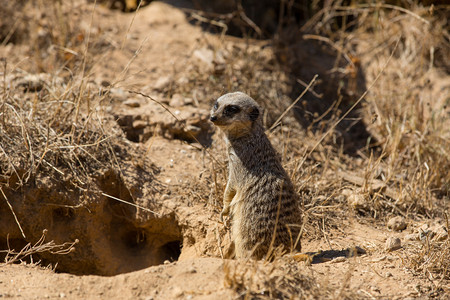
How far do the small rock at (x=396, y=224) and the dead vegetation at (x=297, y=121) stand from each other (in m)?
0.14

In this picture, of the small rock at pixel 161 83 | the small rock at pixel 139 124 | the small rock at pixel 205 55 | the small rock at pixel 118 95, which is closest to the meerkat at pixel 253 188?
the small rock at pixel 139 124

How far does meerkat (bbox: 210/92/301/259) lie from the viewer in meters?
3.26

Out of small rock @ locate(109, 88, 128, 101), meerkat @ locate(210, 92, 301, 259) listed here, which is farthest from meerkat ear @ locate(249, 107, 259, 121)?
small rock @ locate(109, 88, 128, 101)

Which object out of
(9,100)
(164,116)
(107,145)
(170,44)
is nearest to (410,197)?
(164,116)

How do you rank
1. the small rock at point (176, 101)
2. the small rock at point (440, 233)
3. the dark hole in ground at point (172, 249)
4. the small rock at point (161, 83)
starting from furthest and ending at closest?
the small rock at point (161, 83), the small rock at point (176, 101), the dark hole in ground at point (172, 249), the small rock at point (440, 233)

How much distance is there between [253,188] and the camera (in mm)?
3371

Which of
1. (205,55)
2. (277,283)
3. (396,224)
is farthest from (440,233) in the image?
(205,55)

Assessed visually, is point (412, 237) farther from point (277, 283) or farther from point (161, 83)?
point (161, 83)

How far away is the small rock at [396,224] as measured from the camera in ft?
13.2

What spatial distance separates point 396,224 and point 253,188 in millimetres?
1431

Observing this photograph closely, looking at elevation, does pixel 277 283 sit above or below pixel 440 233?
above

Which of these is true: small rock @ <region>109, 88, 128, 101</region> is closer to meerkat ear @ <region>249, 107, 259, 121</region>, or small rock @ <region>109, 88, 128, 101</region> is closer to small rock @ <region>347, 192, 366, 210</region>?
meerkat ear @ <region>249, 107, 259, 121</region>

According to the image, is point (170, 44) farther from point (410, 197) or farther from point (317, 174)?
point (410, 197)

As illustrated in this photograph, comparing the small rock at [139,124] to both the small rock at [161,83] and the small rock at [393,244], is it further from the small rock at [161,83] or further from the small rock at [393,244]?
the small rock at [393,244]
